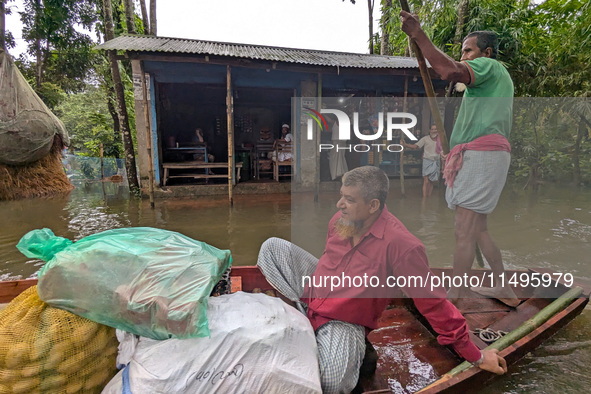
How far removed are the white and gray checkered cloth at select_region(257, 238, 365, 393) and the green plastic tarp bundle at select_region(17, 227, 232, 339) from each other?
1.95ft

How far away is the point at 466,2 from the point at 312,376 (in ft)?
33.5

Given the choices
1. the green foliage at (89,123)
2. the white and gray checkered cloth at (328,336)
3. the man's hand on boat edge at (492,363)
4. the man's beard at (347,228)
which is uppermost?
the green foliage at (89,123)

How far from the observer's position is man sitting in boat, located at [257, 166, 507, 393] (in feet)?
4.90

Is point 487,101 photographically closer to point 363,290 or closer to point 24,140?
point 363,290

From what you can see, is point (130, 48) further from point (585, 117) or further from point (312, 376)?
point (585, 117)

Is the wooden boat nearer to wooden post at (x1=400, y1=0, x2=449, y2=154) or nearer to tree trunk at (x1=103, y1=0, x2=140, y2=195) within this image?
wooden post at (x1=400, y1=0, x2=449, y2=154)

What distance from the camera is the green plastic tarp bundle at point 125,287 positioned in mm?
1275

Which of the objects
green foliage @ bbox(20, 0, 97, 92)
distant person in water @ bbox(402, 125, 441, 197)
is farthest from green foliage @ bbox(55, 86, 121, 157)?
distant person in water @ bbox(402, 125, 441, 197)

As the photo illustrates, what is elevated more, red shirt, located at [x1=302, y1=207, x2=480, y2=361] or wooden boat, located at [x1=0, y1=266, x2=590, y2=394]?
red shirt, located at [x1=302, y1=207, x2=480, y2=361]

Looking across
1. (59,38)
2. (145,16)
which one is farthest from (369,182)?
(145,16)

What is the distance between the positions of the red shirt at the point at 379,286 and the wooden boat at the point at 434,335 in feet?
0.96

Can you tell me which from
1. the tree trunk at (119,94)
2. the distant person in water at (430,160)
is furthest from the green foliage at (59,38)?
the distant person in water at (430,160)

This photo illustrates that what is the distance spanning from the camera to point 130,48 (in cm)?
601

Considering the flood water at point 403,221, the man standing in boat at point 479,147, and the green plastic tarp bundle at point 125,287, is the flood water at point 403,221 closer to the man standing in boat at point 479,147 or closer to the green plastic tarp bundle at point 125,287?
the man standing in boat at point 479,147
